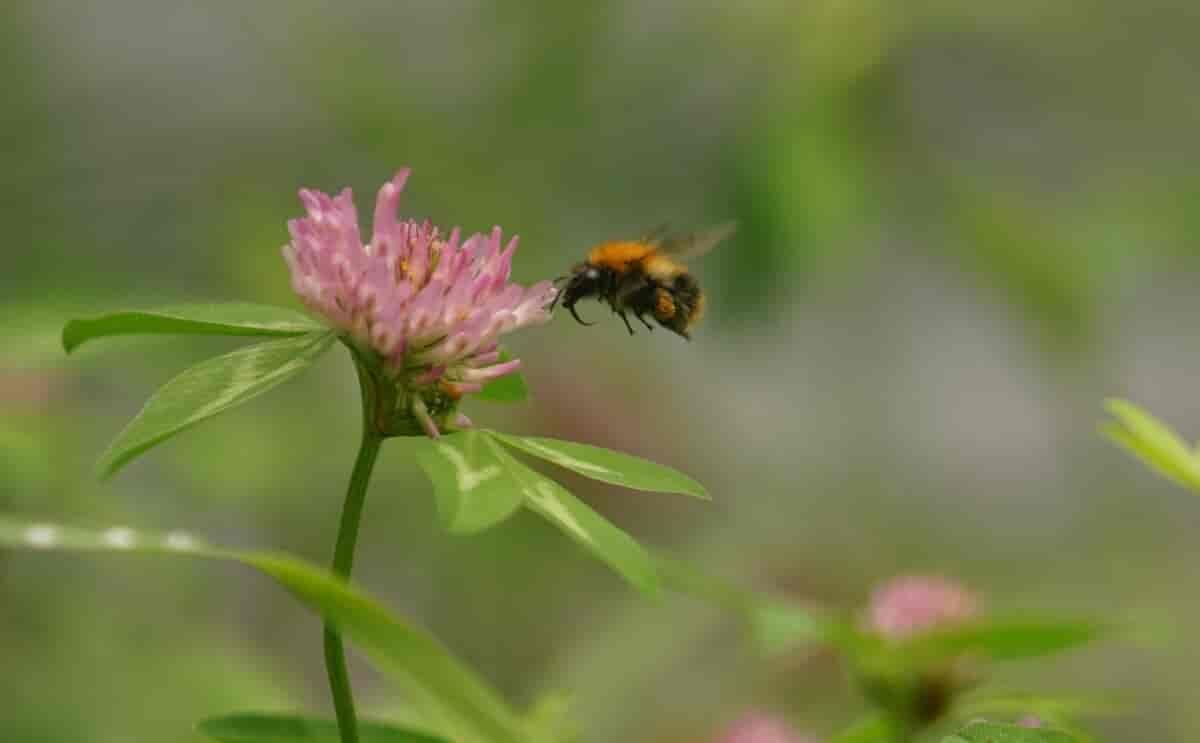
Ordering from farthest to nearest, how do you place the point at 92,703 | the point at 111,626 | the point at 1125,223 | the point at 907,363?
the point at 907,363 < the point at 1125,223 < the point at 111,626 < the point at 92,703

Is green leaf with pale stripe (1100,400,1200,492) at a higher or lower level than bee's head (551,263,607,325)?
lower

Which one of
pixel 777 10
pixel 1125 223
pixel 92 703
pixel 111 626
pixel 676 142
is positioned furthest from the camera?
pixel 676 142

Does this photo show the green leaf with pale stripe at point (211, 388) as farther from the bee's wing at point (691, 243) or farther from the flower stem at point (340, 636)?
the bee's wing at point (691, 243)

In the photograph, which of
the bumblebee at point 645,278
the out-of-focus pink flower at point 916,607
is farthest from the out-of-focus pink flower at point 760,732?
the bumblebee at point 645,278

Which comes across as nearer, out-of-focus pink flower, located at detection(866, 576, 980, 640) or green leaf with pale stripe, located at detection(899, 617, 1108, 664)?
green leaf with pale stripe, located at detection(899, 617, 1108, 664)

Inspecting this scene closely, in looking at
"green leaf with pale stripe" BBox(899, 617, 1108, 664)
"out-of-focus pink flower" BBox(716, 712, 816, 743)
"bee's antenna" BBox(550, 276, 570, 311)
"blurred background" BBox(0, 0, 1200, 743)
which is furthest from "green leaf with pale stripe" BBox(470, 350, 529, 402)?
"blurred background" BBox(0, 0, 1200, 743)

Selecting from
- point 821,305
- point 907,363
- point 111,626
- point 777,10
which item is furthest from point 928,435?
point 111,626

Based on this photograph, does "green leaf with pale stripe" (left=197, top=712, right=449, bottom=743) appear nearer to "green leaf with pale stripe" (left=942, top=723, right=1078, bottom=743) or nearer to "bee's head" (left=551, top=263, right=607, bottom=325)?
"green leaf with pale stripe" (left=942, top=723, right=1078, bottom=743)

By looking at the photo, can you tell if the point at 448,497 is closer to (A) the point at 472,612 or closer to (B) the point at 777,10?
(A) the point at 472,612
